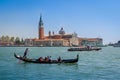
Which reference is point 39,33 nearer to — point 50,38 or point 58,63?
point 50,38

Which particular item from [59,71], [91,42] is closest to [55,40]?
[91,42]

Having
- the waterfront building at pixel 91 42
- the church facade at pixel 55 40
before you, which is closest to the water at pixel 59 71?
the church facade at pixel 55 40

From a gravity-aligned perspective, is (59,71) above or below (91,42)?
below

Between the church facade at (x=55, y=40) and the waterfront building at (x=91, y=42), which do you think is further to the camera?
the waterfront building at (x=91, y=42)

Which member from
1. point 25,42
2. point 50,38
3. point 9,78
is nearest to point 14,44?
point 25,42

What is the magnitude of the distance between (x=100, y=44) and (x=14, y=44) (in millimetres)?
49324

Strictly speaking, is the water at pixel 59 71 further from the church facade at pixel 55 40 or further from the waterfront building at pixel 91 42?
the waterfront building at pixel 91 42

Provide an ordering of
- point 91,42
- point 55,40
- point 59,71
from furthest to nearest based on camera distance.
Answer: point 91,42, point 55,40, point 59,71

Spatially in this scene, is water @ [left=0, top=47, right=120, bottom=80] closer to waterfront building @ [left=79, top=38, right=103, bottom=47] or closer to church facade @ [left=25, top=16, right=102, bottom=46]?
church facade @ [left=25, top=16, right=102, bottom=46]

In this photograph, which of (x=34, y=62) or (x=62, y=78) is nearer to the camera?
(x=62, y=78)

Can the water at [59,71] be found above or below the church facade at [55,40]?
below

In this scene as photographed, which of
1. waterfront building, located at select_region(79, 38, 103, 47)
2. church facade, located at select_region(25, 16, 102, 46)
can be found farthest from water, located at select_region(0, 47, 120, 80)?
waterfront building, located at select_region(79, 38, 103, 47)

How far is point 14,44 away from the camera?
548ft

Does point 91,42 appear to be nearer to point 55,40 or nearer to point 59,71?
point 55,40
